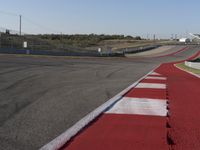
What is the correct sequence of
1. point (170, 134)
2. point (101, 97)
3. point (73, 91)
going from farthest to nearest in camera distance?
point (73, 91) → point (101, 97) → point (170, 134)

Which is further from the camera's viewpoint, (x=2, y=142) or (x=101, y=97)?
(x=101, y=97)

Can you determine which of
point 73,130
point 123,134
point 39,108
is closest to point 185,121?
point 123,134

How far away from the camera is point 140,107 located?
960 cm

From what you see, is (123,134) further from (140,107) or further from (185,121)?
(140,107)

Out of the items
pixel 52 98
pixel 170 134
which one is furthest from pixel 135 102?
pixel 170 134

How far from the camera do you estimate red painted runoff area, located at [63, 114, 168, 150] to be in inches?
233

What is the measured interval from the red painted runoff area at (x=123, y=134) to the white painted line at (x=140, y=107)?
56cm

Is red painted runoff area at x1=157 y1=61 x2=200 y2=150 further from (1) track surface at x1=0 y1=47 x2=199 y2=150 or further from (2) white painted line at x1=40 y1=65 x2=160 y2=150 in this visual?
(1) track surface at x1=0 y1=47 x2=199 y2=150

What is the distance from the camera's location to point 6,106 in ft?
30.0

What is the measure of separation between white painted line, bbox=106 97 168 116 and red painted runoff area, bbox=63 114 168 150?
0.56m

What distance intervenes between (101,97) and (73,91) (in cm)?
143

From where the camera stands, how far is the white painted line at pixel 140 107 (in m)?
8.87

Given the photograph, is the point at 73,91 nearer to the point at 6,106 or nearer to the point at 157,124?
the point at 6,106

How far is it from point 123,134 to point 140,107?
296cm
